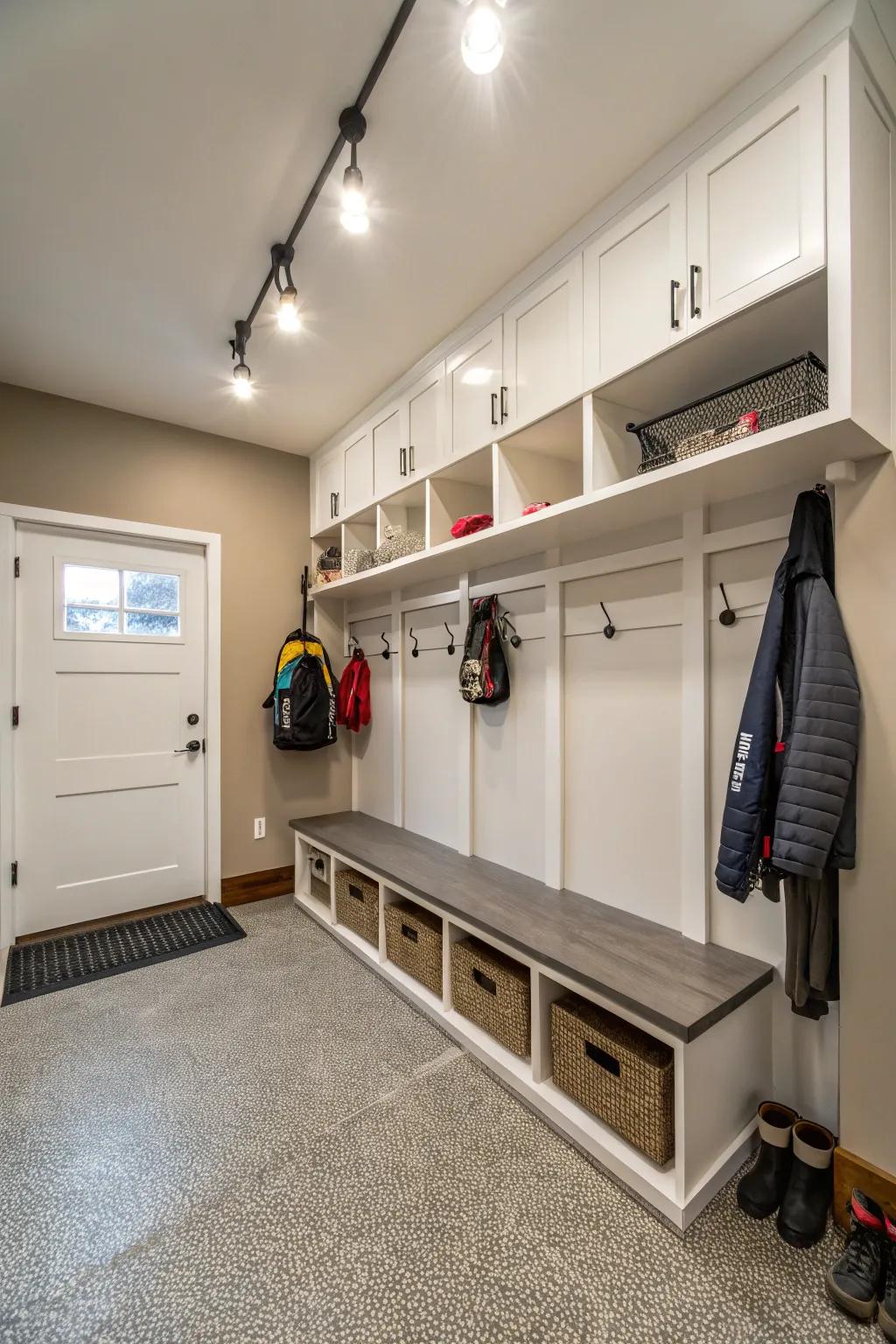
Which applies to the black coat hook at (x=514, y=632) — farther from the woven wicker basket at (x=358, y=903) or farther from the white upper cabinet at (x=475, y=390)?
the woven wicker basket at (x=358, y=903)

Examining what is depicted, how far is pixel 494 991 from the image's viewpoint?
1996mm

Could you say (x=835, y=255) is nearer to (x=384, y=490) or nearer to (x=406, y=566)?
(x=406, y=566)

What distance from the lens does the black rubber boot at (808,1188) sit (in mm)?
1360

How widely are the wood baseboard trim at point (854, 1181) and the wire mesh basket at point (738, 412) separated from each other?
→ 1811 millimetres

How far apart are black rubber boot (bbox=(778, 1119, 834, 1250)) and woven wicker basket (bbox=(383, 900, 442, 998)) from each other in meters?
1.23

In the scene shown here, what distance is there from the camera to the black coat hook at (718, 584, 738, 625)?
69.6 inches

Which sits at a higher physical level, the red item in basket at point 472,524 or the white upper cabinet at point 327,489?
the white upper cabinet at point 327,489

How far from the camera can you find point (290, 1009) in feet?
7.63

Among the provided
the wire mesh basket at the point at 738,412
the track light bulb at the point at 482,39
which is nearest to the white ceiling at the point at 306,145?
the track light bulb at the point at 482,39

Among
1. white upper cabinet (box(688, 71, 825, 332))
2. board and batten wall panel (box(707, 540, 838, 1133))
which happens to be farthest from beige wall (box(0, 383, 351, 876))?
white upper cabinet (box(688, 71, 825, 332))

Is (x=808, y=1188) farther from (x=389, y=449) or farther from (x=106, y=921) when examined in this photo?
(x=106, y=921)

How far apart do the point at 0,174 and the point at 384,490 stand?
64.6 inches

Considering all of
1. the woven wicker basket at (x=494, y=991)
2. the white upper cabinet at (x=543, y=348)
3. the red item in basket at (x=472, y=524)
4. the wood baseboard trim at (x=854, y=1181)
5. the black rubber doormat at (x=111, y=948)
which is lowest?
the black rubber doormat at (x=111, y=948)

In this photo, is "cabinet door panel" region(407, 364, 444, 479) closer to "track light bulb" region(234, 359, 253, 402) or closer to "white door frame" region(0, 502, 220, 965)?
"track light bulb" region(234, 359, 253, 402)
